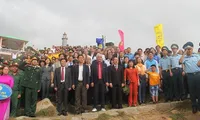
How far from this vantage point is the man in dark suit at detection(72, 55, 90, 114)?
8227mm

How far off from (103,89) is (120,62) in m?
1.72

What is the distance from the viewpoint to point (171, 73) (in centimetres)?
899

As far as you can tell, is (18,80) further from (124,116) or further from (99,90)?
(124,116)

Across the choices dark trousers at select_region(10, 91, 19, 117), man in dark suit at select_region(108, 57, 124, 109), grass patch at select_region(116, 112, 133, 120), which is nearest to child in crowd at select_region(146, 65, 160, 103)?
man in dark suit at select_region(108, 57, 124, 109)

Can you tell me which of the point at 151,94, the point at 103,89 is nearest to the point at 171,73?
the point at 151,94

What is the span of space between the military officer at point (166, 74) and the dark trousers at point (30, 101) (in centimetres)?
511

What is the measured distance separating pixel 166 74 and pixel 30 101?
211 inches

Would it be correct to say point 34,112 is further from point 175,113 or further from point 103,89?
point 175,113

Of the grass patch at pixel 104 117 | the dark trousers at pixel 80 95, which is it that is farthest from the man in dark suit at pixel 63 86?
the grass patch at pixel 104 117

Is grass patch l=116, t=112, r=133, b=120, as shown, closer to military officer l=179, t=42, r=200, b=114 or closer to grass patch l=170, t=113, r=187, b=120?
grass patch l=170, t=113, r=187, b=120

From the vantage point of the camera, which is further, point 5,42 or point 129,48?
point 5,42

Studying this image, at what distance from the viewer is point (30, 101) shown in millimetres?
7938

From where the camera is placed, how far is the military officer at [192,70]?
769 centimetres

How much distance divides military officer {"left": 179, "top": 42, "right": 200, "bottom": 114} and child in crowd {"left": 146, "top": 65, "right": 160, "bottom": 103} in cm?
156
